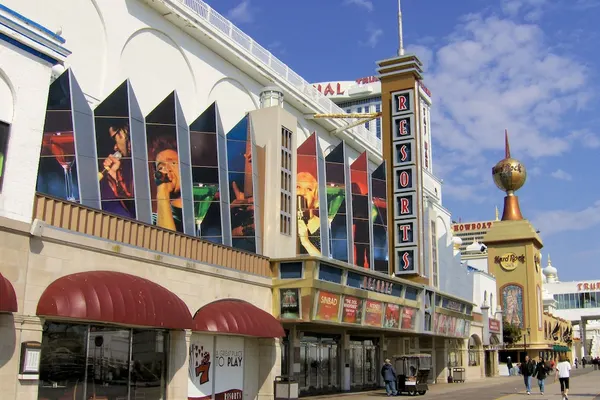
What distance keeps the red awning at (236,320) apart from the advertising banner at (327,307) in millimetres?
2082

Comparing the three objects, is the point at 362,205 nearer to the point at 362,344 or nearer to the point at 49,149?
the point at 362,344

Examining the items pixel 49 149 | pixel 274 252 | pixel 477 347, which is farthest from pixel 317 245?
pixel 477 347

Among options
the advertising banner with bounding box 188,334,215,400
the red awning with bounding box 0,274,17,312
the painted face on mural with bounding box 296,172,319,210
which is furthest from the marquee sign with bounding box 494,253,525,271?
the red awning with bounding box 0,274,17,312

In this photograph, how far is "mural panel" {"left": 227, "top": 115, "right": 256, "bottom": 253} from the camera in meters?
25.7

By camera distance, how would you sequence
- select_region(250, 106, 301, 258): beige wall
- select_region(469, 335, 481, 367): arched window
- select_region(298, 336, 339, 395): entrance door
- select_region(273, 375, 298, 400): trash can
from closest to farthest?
select_region(273, 375, 298, 400): trash can < select_region(250, 106, 301, 258): beige wall < select_region(298, 336, 339, 395): entrance door < select_region(469, 335, 481, 367): arched window

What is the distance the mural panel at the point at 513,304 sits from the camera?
243ft

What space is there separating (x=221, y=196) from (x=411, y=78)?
17.0 meters

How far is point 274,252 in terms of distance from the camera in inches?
1033

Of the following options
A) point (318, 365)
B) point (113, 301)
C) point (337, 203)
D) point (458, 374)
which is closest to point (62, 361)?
point (113, 301)

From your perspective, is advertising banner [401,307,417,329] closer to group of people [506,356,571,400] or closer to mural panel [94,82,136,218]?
group of people [506,356,571,400]

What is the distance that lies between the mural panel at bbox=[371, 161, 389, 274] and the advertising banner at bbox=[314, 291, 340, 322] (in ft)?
33.1

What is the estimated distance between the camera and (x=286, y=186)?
27.8m

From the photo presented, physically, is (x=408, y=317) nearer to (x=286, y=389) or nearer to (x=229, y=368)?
(x=286, y=389)

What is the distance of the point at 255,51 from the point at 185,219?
13389 mm
